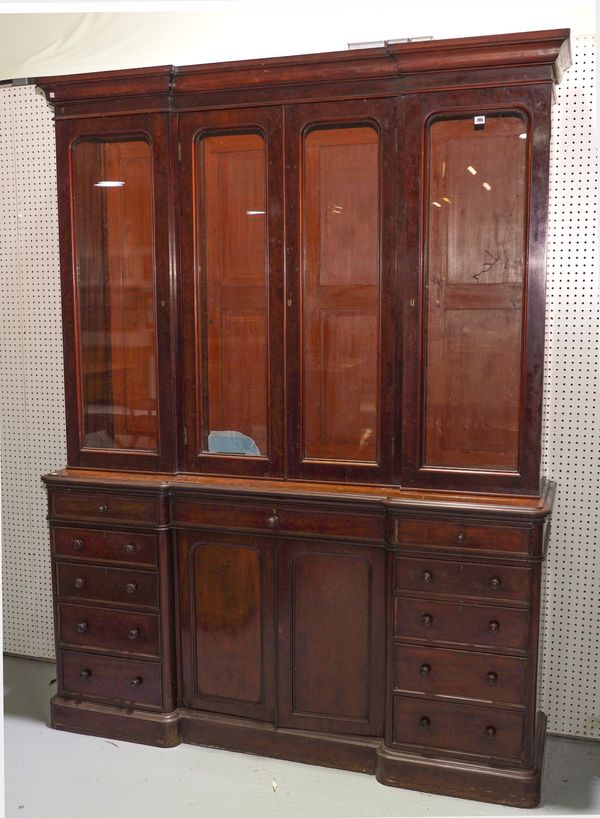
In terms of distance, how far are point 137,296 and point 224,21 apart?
1.25 metres

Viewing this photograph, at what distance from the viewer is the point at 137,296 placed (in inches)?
123

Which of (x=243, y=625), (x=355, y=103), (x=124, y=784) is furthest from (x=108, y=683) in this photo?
(x=355, y=103)

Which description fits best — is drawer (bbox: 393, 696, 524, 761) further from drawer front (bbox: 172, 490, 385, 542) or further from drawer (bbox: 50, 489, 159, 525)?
drawer (bbox: 50, 489, 159, 525)

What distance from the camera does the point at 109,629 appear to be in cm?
318

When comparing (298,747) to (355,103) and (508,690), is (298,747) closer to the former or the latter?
(508,690)

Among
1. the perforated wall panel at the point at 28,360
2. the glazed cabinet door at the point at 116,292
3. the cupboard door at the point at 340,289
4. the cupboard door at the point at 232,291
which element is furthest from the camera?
the perforated wall panel at the point at 28,360

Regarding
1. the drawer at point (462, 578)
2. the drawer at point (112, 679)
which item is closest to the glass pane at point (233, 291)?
the drawer at point (462, 578)

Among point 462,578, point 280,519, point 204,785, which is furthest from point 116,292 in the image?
point 204,785

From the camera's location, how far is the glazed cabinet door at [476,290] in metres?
2.64

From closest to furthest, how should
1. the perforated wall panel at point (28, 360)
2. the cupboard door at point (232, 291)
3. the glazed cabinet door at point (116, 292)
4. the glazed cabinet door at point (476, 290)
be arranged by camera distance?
the glazed cabinet door at point (476, 290) < the cupboard door at point (232, 291) < the glazed cabinet door at point (116, 292) < the perforated wall panel at point (28, 360)

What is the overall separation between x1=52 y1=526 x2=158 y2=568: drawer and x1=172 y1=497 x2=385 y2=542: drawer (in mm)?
168

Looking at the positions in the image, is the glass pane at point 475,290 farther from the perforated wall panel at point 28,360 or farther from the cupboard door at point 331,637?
the perforated wall panel at point 28,360

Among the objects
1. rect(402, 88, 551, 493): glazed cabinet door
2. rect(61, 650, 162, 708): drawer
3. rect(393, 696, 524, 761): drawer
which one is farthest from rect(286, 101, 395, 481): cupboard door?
rect(61, 650, 162, 708): drawer

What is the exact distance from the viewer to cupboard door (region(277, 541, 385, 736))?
2.90 m
